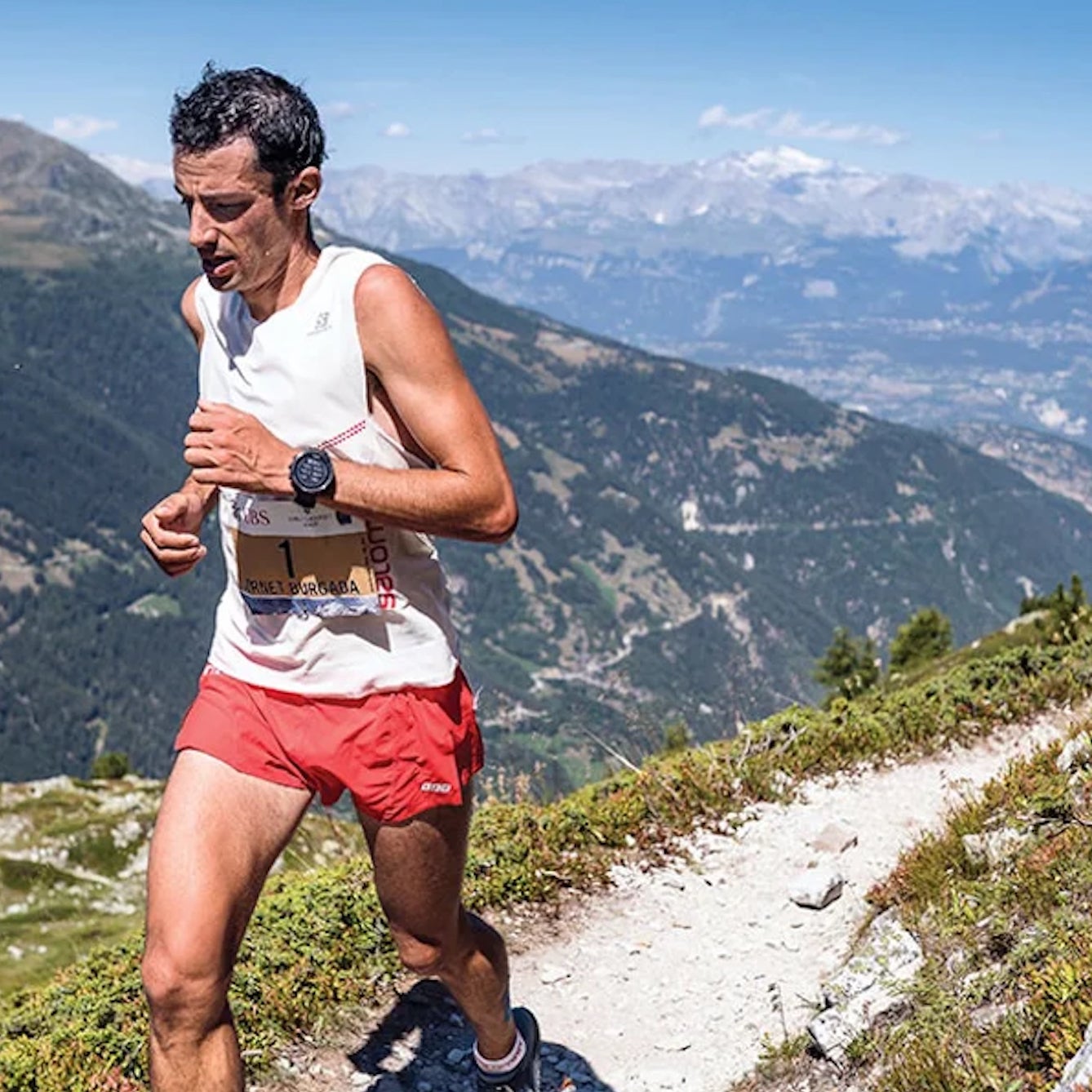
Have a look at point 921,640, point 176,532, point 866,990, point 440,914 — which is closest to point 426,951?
point 440,914

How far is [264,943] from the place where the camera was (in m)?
6.58

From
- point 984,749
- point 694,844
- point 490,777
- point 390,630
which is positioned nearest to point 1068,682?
point 984,749

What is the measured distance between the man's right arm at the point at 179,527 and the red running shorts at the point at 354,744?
0.49m

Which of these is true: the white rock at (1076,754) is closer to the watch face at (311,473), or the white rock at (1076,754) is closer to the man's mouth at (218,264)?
the watch face at (311,473)

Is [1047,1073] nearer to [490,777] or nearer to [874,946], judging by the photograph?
[874,946]

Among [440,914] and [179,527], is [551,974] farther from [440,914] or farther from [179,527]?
[179,527]

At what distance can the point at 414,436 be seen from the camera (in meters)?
3.73

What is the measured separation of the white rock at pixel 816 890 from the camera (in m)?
7.56

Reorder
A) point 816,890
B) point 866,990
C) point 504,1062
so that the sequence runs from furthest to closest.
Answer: point 816,890 → point 866,990 → point 504,1062

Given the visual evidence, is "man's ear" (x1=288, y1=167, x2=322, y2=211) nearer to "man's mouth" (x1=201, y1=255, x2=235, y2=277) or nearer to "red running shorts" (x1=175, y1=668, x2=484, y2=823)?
"man's mouth" (x1=201, y1=255, x2=235, y2=277)

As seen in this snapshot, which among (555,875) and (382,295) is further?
(555,875)

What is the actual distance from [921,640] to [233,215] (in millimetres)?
48843

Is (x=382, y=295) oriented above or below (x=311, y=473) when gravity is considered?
above

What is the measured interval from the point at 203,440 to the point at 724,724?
28.8 ft
